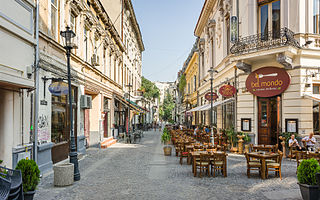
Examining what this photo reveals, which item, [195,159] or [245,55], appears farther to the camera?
[245,55]

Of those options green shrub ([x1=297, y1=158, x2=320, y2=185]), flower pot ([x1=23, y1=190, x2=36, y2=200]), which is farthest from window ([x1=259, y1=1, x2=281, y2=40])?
flower pot ([x1=23, y1=190, x2=36, y2=200])

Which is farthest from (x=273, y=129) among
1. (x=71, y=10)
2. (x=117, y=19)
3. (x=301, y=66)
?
(x=117, y=19)

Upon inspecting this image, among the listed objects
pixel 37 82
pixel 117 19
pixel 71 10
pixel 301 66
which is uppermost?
pixel 117 19

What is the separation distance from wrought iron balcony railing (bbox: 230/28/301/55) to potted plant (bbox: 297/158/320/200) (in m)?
7.97

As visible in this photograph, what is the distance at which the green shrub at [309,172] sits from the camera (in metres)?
5.90

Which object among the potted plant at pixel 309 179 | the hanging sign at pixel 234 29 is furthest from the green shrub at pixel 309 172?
the hanging sign at pixel 234 29

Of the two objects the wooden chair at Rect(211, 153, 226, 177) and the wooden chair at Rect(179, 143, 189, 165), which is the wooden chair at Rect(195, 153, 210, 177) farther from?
the wooden chair at Rect(179, 143, 189, 165)

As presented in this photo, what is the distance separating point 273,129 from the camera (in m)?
14.1

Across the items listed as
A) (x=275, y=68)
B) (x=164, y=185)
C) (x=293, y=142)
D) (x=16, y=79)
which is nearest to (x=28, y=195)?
(x=16, y=79)

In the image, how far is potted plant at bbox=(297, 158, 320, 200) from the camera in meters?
5.80

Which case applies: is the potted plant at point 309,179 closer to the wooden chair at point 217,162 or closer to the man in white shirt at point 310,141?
the wooden chair at point 217,162

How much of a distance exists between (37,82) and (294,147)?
38.9ft

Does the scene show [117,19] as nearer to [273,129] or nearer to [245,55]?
[245,55]

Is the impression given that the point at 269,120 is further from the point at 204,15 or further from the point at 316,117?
the point at 204,15
